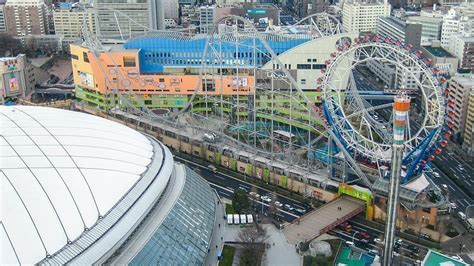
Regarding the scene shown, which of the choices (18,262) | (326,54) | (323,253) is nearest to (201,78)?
(326,54)

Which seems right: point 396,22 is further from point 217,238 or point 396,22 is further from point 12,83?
point 217,238

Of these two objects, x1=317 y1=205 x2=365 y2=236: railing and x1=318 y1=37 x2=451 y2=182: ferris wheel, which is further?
x1=318 y1=37 x2=451 y2=182: ferris wheel

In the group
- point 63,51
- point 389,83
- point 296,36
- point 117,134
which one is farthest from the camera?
point 63,51

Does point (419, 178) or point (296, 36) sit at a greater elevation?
point (296, 36)

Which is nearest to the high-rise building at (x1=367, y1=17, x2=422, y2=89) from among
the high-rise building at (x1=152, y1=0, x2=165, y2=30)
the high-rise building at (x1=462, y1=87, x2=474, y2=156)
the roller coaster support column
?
the high-rise building at (x1=462, y1=87, x2=474, y2=156)

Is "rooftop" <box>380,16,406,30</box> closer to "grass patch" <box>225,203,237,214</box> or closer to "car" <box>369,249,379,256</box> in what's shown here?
"grass patch" <box>225,203,237,214</box>

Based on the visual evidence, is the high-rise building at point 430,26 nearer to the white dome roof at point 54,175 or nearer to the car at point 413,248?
the car at point 413,248

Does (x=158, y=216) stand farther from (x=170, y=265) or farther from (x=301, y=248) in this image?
(x=301, y=248)

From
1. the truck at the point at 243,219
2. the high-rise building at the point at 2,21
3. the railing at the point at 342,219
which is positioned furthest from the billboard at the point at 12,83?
the railing at the point at 342,219
